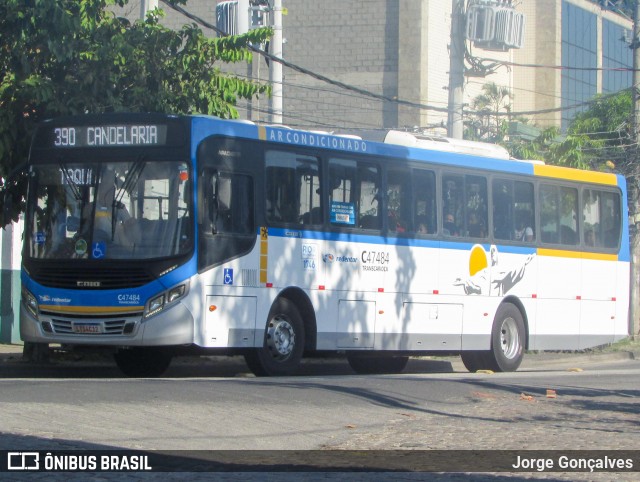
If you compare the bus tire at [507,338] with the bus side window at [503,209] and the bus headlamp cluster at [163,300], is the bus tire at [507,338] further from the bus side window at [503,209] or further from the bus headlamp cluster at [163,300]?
the bus headlamp cluster at [163,300]

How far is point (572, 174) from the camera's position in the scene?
21.6 meters

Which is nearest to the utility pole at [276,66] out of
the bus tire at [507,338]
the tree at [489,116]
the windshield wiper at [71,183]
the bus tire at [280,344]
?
the bus tire at [507,338]

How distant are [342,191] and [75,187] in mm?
3811

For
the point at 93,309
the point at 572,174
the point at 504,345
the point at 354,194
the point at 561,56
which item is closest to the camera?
the point at 93,309

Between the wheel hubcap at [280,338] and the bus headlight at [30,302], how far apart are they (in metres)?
2.95

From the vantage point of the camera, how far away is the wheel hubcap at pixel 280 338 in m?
16.1

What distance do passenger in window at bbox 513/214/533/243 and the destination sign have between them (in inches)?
284

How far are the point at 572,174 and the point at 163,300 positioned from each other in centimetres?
941

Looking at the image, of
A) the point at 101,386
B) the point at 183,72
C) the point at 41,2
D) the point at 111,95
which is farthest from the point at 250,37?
the point at 101,386

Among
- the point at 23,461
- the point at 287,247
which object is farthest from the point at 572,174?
the point at 23,461

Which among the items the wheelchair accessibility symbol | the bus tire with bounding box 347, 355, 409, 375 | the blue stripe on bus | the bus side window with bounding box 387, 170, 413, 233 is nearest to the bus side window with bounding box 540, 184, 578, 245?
the blue stripe on bus

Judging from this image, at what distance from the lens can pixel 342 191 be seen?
1730cm

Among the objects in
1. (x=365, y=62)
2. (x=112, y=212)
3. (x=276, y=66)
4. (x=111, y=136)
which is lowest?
(x=112, y=212)

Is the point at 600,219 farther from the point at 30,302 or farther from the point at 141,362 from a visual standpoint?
the point at 30,302
